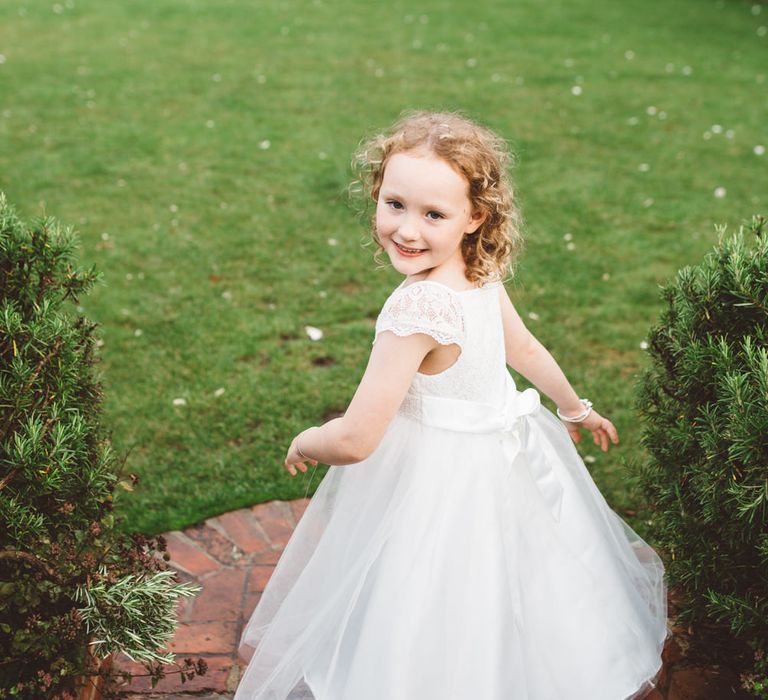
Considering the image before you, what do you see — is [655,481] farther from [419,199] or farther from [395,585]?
[419,199]

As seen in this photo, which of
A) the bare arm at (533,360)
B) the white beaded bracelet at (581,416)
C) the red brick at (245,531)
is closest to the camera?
the bare arm at (533,360)

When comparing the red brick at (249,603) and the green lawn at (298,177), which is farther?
the green lawn at (298,177)

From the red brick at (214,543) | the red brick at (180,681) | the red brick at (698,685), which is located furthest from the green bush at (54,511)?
the red brick at (698,685)

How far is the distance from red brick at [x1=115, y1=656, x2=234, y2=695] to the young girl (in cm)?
25

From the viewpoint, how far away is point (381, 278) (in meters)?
5.53

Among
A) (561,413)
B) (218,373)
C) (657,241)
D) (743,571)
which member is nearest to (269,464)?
(218,373)

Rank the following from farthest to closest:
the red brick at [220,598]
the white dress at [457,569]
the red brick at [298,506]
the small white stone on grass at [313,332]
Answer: the small white stone on grass at [313,332] → the red brick at [298,506] → the red brick at [220,598] → the white dress at [457,569]

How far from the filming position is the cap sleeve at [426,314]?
2.21 m

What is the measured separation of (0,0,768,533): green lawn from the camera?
4.32 m

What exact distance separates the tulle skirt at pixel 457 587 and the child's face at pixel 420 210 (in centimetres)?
43

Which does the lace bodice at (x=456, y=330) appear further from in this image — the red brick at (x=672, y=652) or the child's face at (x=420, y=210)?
the red brick at (x=672, y=652)

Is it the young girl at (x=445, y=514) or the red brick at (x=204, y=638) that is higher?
the young girl at (x=445, y=514)

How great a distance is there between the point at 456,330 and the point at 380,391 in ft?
0.86

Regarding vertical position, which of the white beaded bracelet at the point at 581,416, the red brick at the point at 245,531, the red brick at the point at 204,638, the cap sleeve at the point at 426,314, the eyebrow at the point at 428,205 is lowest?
the red brick at the point at 204,638
